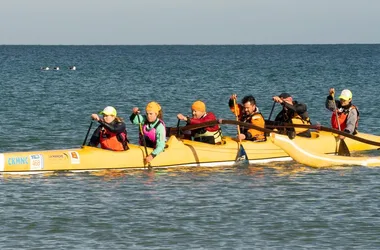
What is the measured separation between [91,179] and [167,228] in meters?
4.31

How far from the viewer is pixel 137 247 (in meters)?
15.0

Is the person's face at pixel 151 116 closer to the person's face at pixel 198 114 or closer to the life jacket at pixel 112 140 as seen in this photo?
the life jacket at pixel 112 140

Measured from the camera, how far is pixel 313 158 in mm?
22281

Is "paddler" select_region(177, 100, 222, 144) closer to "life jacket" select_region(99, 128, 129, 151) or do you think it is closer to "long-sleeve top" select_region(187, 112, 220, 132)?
"long-sleeve top" select_region(187, 112, 220, 132)

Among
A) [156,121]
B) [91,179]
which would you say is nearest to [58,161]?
[91,179]

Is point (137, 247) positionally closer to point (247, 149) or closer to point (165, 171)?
point (165, 171)

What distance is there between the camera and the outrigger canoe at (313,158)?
71.3 feet

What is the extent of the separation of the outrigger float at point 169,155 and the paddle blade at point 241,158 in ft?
0.23

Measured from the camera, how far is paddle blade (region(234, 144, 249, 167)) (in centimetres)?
2248

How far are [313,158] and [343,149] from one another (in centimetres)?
198

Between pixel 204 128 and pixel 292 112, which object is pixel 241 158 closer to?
pixel 204 128

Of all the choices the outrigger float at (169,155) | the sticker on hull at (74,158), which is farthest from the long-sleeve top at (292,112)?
the sticker on hull at (74,158)

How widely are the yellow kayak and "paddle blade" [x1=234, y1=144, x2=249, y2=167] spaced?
0.27ft

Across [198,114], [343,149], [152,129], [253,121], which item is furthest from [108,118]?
[343,149]
